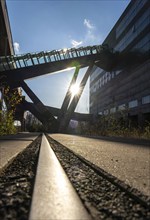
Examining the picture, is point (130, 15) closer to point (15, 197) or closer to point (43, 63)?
point (43, 63)

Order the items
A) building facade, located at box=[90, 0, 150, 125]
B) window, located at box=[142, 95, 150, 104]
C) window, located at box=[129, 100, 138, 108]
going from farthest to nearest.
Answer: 1. window, located at box=[129, 100, 138, 108]
2. building facade, located at box=[90, 0, 150, 125]
3. window, located at box=[142, 95, 150, 104]

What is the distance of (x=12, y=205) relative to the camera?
1004 millimetres

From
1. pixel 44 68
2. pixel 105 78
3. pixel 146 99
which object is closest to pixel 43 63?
pixel 44 68

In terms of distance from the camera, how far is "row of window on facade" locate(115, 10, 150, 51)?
145 feet

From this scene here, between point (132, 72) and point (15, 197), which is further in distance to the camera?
point (132, 72)

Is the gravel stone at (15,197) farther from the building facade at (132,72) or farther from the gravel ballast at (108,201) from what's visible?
the building facade at (132,72)

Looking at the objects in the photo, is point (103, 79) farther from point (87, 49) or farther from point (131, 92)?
point (87, 49)

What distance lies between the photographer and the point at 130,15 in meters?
Result: 50.9

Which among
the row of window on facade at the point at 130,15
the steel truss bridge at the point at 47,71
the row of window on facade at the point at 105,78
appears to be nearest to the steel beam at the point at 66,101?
the steel truss bridge at the point at 47,71

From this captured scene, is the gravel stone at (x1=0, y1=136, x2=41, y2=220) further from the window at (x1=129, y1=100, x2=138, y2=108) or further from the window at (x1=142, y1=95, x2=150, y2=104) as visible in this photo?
the window at (x1=129, y1=100, x2=138, y2=108)

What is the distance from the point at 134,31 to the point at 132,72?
8.12 meters

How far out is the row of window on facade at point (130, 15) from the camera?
46.4 metres

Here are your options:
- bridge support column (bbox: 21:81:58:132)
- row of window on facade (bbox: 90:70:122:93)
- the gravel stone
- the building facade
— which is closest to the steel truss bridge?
bridge support column (bbox: 21:81:58:132)

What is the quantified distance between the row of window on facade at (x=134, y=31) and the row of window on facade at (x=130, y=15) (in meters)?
1.76
